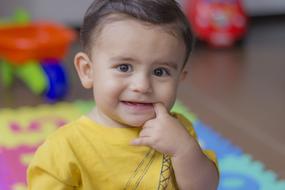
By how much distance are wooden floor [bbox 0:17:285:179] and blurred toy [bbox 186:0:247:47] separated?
0.05m

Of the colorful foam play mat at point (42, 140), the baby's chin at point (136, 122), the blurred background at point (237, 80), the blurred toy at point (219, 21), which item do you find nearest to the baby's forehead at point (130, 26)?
the baby's chin at point (136, 122)

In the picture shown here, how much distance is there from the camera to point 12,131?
1514 millimetres

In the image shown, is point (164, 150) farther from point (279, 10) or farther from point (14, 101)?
point (279, 10)

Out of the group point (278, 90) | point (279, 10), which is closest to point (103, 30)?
point (278, 90)

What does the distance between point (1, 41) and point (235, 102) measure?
2.30 feet

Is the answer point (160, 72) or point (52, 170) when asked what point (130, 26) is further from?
point (52, 170)

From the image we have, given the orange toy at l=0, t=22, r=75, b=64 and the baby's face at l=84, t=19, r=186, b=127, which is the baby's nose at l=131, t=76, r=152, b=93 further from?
the orange toy at l=0, t=22, r=75, b=64

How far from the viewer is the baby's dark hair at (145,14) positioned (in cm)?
81

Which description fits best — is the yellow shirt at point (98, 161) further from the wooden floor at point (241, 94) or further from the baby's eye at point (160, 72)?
the wooden floor at point (241, 94)

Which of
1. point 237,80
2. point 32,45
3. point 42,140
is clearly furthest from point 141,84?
point 237,80

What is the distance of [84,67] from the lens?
2.91 feet

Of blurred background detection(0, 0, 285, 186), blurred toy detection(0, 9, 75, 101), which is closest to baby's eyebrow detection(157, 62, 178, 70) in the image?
blurred background detection(0, 0, 285, 186)

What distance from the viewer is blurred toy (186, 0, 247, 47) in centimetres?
239

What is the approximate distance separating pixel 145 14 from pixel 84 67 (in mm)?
136
